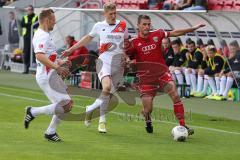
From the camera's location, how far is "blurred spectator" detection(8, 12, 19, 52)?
35562 millimetres

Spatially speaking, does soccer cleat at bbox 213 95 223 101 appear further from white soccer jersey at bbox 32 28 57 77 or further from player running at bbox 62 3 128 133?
white soccer jersey at bbox 32 28 57 77

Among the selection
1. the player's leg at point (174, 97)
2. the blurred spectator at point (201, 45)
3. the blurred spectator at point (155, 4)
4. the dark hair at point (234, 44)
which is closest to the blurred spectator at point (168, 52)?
the blurred spectator at point (201, 45)

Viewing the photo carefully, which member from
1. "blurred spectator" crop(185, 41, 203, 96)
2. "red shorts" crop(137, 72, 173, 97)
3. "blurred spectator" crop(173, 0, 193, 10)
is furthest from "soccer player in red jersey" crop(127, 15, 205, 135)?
"blurred spectator" crop(173, 0, 193, 10)

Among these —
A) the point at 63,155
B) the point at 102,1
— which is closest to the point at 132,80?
the point at 102,1

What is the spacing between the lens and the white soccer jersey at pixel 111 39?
15461mm

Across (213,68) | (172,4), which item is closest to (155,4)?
(172,4)

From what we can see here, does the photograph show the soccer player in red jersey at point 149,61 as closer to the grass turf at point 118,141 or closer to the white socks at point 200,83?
the grass turf at point 118,141

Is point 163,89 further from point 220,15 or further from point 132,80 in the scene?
point 132,80

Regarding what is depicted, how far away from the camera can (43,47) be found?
44.7 feet

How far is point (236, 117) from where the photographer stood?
1939 cm

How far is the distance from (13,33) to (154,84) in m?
21.2

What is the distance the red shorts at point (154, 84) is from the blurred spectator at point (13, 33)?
2051 centimetres

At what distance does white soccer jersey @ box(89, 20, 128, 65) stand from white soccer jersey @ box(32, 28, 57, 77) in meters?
1.79

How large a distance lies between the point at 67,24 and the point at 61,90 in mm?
18842
